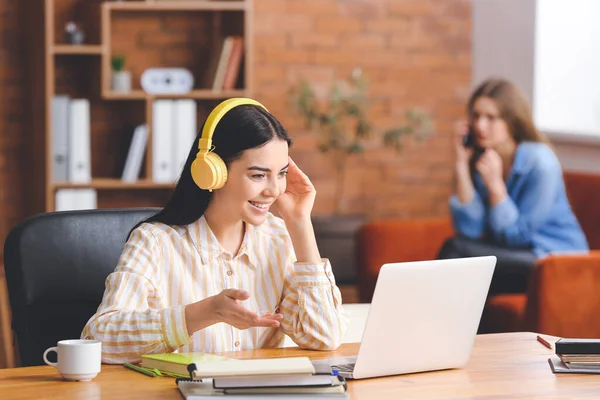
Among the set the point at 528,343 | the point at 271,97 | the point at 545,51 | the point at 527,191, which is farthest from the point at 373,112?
the point at 528,343

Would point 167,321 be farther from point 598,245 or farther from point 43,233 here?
point 598,245

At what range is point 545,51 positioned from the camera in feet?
17.1

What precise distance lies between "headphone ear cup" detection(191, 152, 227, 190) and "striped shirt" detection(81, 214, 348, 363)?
4.6 inches

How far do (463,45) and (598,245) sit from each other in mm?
1870

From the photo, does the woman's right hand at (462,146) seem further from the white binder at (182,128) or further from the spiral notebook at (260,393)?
the spiral notebook at (260,393)

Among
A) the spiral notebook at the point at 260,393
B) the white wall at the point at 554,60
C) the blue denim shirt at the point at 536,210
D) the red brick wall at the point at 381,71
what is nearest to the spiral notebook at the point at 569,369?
the spiral notebook at the point at 260,393

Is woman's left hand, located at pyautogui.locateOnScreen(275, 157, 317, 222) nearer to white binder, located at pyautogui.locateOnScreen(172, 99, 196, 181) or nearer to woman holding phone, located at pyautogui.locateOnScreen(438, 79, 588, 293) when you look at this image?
woman holding phone, located at pyautogui.locateOnScreen(438, 79, 588, 293)

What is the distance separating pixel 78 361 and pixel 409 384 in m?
0.54

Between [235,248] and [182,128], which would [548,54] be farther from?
[235,248]

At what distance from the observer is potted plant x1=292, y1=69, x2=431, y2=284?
17.1 ft

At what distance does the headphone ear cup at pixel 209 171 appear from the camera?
6.50 feet

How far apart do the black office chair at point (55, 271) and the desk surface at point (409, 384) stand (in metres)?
0.35

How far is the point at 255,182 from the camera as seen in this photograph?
2.03 metres

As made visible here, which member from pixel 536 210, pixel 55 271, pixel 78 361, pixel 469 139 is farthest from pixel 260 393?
pixel 469 139
